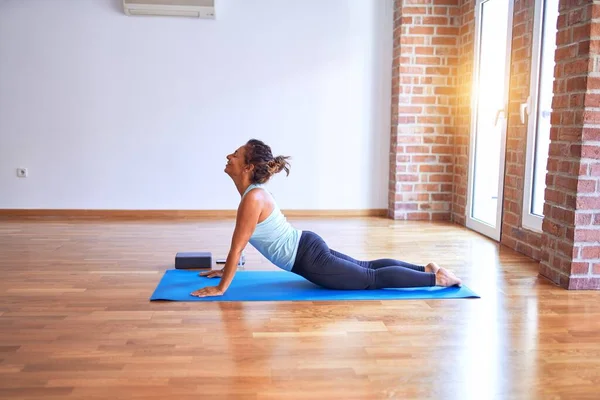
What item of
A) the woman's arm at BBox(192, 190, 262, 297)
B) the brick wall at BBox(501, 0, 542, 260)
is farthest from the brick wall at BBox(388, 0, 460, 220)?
the woman's arm at BBox(192, 190, 262, 297)

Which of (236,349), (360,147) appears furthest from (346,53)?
(236,349)

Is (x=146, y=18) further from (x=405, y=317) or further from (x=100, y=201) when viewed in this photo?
(x=405, y=317)

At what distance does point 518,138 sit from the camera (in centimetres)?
429

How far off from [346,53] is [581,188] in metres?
3.08

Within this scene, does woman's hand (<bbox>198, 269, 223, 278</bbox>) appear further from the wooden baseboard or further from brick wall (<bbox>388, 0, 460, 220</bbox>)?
brick wall (<bbox>388, 0, 460, 220</bbox>)

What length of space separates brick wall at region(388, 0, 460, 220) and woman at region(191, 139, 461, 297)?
250 cm

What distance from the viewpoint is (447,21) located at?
215 inches

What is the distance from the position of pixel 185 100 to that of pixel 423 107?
2.27m

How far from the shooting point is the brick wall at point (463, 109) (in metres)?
5.25

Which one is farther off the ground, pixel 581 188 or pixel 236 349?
pixel 581 188

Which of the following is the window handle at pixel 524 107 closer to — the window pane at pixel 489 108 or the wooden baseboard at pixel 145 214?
the window pane at pixel 489 108

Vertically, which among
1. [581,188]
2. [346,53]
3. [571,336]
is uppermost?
[346,53]

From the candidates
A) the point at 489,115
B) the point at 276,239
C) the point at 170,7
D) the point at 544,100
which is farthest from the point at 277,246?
the point at 170,7

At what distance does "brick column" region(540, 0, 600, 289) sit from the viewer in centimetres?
310
